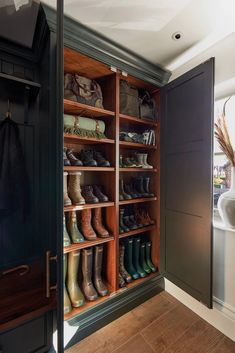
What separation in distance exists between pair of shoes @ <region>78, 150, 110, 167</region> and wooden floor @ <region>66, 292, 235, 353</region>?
4.25ft

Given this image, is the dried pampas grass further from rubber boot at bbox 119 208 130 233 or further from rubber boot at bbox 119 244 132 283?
rubber boot at bbox 119 244 132 283

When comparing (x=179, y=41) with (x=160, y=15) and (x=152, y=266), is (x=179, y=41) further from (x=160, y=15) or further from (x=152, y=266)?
(x=152, y=266)

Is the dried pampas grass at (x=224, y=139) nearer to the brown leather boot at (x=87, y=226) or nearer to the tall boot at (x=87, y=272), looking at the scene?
the brown leather boot at (x=87, y=226)

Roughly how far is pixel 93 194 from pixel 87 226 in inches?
10.7

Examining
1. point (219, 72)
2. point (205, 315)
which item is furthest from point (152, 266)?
point (219, 72)

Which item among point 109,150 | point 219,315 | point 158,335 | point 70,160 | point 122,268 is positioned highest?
point 109,150

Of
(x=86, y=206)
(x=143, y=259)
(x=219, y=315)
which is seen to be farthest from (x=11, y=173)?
(x=219, y=315)

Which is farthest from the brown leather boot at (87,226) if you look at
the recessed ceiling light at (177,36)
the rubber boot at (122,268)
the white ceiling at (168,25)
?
the recessed ceiling light at (177,36)

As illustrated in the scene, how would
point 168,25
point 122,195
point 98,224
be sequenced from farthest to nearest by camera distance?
point 122,195, point 98,224, point 168,25

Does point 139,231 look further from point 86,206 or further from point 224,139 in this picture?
point 224,139

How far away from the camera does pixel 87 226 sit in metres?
1.54

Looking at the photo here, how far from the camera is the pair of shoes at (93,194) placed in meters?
1.52

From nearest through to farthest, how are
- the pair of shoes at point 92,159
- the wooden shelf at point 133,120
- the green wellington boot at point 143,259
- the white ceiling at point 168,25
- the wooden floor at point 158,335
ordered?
1. the white ceiling at point 168,25
2. the wooden floor at point 158,335
3. the pair of shoes at point 92,159
4. the wooden shelf at point 133,120
5. the green wellington boot at point 143,259

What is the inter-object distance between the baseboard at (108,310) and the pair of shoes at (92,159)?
1.12 meters
